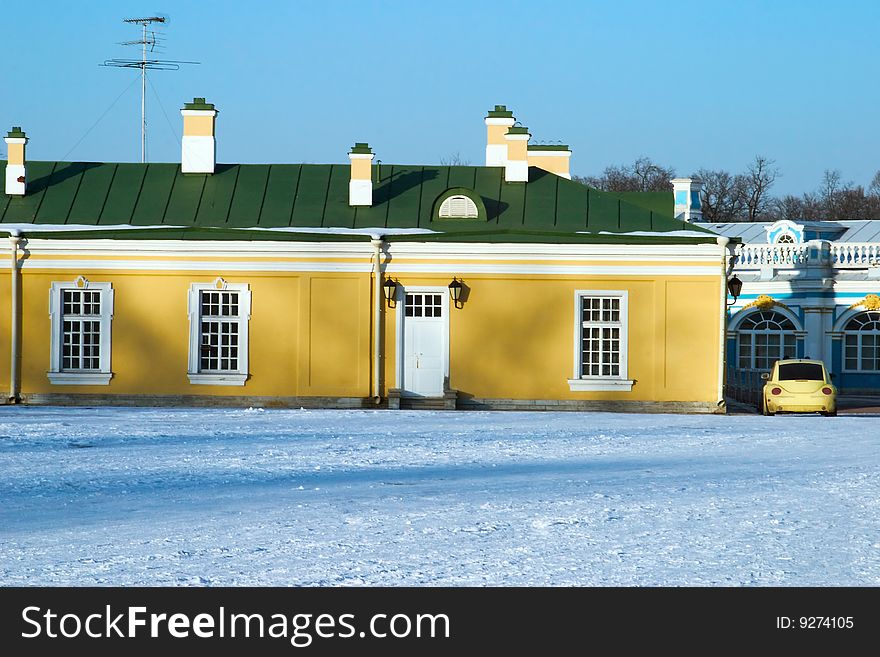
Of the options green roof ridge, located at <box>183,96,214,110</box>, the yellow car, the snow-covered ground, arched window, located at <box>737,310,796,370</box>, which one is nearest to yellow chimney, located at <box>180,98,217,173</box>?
green roof ridge, located at <box>183,96,214,110</box>

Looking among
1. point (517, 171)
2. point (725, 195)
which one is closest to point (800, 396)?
point (517, 171)

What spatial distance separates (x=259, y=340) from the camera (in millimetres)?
24141

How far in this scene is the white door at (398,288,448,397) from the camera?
24.1 m

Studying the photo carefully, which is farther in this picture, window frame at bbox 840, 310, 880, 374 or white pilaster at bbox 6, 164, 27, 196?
window frame at bbox 840, 310, 880, 374

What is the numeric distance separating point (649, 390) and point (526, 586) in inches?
647

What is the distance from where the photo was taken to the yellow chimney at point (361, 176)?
995 inches

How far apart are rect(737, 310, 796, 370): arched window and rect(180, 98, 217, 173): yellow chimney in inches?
675

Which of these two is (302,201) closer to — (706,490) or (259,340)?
(259,340)

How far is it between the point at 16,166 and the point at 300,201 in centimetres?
529

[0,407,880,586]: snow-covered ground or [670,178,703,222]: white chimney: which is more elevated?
[670,178,703,222]: white chimney

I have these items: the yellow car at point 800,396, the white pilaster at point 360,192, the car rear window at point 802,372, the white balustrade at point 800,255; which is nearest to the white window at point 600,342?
the yellow car at point 800,396

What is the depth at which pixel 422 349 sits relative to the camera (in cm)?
2414

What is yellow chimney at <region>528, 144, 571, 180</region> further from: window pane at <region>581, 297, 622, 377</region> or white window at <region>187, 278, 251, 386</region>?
white window at <region>187, 278, 251, 386</region>

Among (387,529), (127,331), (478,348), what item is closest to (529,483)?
(387,529)
